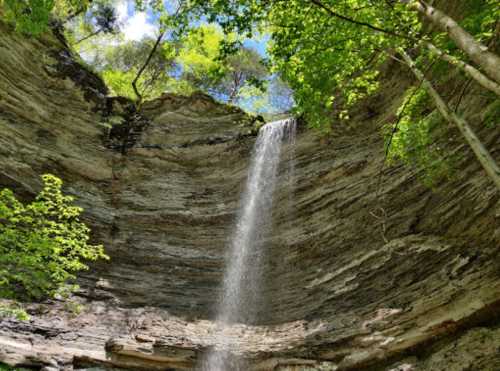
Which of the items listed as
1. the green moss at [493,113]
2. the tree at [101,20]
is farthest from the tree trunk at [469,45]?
the tree at [101,20]

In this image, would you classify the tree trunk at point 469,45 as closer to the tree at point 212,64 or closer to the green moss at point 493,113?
the green moss at point 493,113

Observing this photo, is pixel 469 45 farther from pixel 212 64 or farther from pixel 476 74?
pixel 212 64

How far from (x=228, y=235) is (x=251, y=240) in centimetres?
88

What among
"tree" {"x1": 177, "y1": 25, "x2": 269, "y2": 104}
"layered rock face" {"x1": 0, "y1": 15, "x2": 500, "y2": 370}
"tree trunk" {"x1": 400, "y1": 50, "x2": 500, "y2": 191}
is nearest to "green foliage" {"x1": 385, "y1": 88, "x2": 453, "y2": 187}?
"layered rock face" {"x1": 0, "y1": 15, "x2": 500, "y2": 370}

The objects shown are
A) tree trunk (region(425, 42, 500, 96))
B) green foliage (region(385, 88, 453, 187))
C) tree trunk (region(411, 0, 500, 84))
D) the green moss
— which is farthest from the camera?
green foliage (region(385, 88, 453, 187))

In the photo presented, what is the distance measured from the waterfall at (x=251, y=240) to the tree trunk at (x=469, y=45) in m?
8.54

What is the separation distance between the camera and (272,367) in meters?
9.69

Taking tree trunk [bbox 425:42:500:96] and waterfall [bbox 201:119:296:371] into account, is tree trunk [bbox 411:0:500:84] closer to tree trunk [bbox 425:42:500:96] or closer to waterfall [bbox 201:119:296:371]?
tree trunk [bbox 425:42:500:96]

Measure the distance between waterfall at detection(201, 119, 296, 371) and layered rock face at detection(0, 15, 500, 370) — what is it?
352 mm

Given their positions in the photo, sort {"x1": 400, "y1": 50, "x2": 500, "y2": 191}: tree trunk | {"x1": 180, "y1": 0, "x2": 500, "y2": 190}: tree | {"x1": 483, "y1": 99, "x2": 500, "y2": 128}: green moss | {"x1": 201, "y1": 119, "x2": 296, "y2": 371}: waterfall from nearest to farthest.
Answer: {"x1": 400, "y1": 50, "x2": 500, "y2": 191}: tree trunk, {"x1": 180, "y1": 0, "x2": 500, "y2": 190}: tree, {"x1": 483, "y1": 99, "x2": 500, "y2": 128}: green moss, {"x1": 201, "y1": 119, "x2": 296, "y2": 371}: waterfall

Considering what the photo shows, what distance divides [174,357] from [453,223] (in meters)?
7.40

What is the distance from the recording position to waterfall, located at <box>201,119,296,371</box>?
11.8 meters

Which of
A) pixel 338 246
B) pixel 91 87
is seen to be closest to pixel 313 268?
pixel 338 246

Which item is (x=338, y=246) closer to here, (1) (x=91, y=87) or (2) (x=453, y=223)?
(2) (x=453, y=223)
